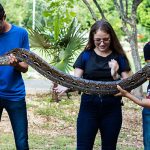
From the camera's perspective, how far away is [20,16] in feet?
154

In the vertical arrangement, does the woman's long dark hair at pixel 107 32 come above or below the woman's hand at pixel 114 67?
above

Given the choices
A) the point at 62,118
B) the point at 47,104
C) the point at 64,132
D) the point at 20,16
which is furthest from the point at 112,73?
the point at 20,16

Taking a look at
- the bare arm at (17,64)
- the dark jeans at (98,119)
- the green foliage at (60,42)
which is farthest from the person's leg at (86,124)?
the green foliage at (60,42)

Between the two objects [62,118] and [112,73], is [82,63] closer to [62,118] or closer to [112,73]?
[112,73]

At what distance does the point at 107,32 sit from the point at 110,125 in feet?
3.33

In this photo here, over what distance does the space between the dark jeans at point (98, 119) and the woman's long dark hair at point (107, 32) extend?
551 mm

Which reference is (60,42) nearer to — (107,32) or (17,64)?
(17,64)

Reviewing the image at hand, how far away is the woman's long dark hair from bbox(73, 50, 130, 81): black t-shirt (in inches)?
2.5

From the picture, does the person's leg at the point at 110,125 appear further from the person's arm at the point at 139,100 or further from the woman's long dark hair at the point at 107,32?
the woman's long dark hair at the point at 107,32

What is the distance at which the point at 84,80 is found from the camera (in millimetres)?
4613

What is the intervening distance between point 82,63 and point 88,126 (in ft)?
2.30

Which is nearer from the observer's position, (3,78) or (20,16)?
(3,78)

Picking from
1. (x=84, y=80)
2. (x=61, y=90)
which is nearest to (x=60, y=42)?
(x=61, y=90)

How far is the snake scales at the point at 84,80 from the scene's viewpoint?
4516 millimetres
